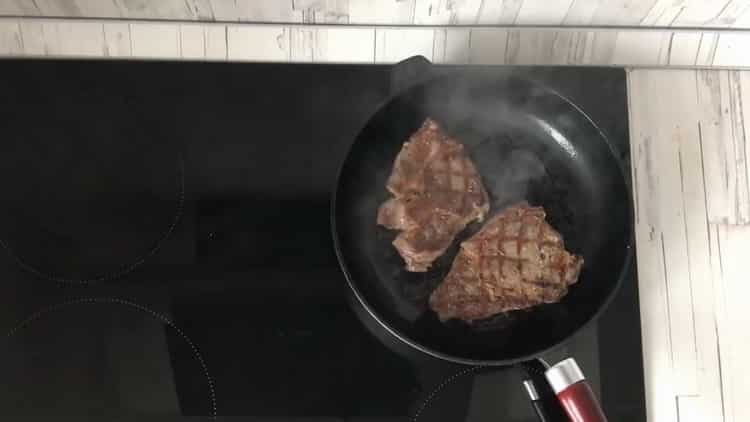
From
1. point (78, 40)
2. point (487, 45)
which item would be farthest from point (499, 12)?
point (78, 40)

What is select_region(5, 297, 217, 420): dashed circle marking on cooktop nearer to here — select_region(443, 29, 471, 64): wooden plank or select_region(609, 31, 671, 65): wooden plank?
select_region(443, 29, 471, 64): wooden plank

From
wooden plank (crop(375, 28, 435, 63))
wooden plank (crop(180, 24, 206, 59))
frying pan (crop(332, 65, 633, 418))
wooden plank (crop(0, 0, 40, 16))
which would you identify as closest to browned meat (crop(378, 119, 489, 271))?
frying pan (crop(332, 65, 633, 418))

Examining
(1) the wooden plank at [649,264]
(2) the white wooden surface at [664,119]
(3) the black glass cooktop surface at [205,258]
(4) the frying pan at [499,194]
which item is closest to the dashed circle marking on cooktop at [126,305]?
(3) the black glass cooktop surface at [205,258]

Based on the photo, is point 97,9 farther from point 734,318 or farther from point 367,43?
point 734,318

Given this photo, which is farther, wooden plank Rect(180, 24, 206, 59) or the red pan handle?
wooden plank Rect(180, 24, 206, 59)

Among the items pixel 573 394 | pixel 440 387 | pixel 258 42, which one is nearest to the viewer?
pixel 573 394

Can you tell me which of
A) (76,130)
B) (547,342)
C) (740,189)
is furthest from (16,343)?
(740,189)

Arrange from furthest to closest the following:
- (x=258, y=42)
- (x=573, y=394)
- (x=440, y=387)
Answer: (x=258, y=42) < (x=440, y=387) < (x=573, y=394)
